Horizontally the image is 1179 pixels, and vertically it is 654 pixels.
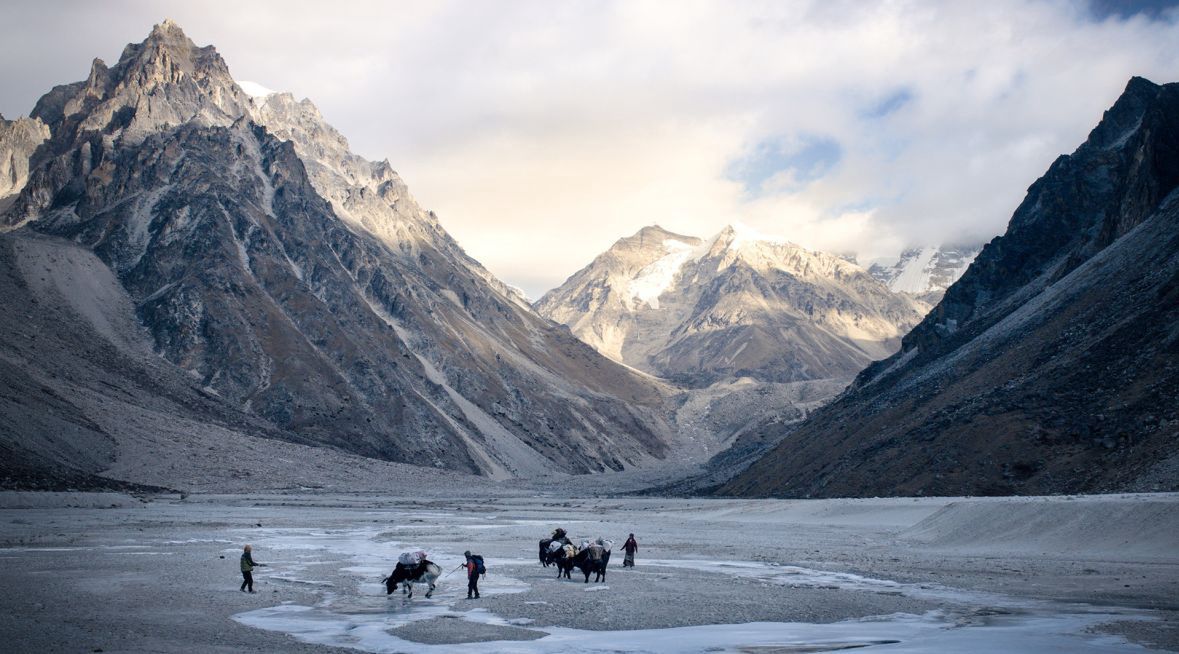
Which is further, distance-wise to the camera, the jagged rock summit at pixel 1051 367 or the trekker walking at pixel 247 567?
the jagged rock summit at pixel 1051 367

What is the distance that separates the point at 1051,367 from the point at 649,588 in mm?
54449

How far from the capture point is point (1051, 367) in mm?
71375

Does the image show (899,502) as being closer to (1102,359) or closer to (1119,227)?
(1102,359)

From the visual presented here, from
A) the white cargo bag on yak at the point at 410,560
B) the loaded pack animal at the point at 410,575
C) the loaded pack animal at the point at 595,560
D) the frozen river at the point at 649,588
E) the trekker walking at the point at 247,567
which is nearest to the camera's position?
the frozen river at the point at 649,588

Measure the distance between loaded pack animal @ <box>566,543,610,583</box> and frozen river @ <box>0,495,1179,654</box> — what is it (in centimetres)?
66

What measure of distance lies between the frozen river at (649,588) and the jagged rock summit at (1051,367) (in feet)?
38.2

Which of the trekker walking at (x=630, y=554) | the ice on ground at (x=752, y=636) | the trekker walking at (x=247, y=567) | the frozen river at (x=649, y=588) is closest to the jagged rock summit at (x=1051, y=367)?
the frozen river at (x=649, y=588)

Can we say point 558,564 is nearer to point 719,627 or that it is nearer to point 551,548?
point 551,548

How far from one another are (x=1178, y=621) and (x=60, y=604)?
26.9m

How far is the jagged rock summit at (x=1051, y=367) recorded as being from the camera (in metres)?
58.6

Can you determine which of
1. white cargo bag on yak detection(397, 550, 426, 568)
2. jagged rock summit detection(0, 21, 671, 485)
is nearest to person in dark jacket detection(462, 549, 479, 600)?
white cargo bag on yak detection(397, 550, 426, 568)

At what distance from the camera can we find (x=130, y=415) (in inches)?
4254

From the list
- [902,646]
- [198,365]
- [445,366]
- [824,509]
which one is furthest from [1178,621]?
[445,366]

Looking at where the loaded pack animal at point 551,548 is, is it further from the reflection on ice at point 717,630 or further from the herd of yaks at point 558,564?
the reflection on ice at point 717,630
